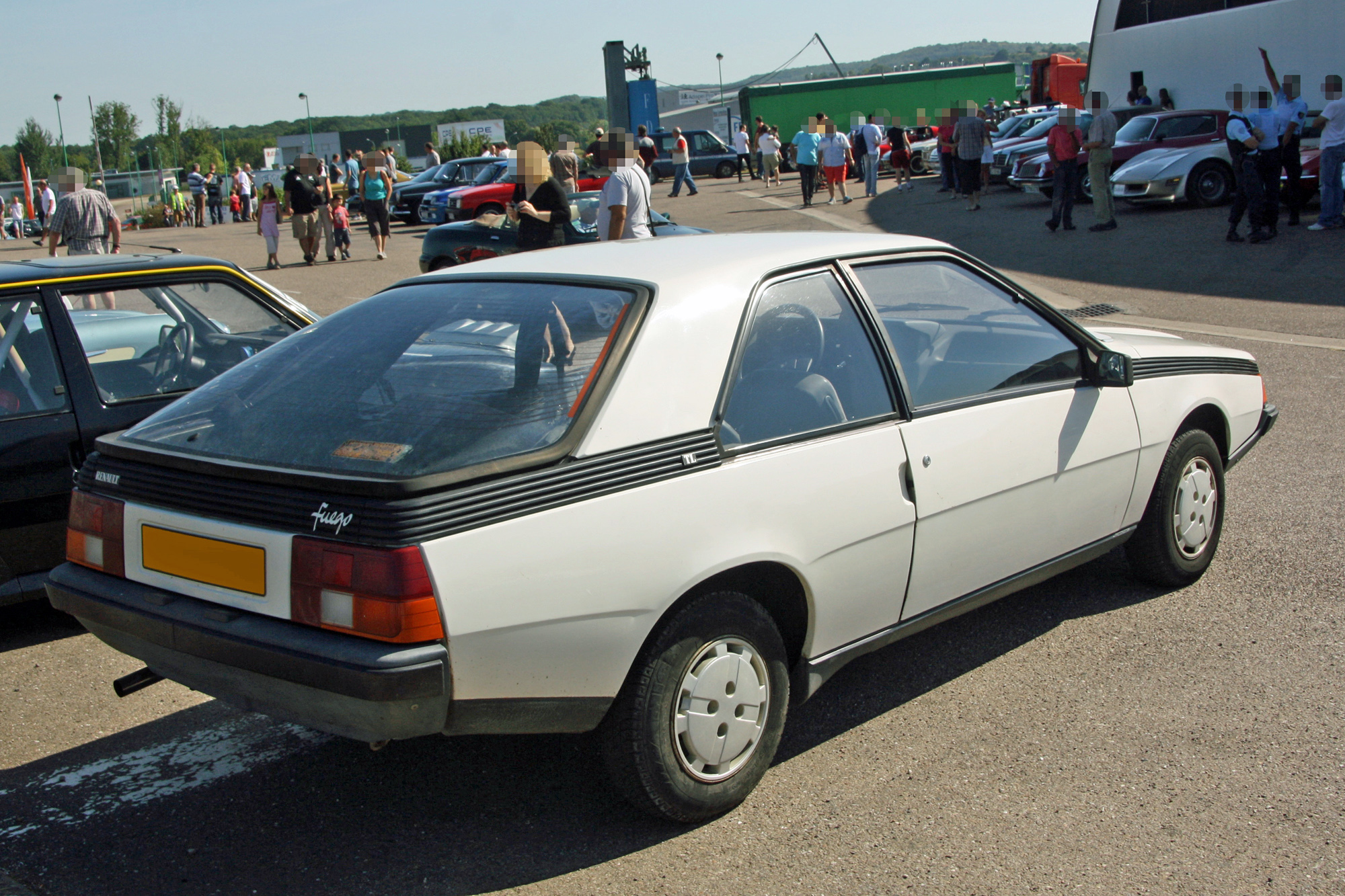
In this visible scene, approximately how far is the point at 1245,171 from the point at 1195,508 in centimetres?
1088

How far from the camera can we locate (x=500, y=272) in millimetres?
3373

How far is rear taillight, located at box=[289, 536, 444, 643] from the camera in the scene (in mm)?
2406

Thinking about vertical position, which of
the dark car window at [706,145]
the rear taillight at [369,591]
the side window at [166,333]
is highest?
the dark car window at [706,145]

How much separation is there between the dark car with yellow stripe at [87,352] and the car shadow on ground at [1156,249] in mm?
9835

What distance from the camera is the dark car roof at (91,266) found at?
14.8 ft

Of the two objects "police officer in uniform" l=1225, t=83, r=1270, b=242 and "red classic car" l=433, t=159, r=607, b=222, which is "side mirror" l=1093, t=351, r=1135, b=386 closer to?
"police officer in uniform" l=1225, t=83, r=1270, b=242

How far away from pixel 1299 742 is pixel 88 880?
3294 millimetres

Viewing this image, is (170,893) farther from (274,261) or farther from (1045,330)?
(274,261)

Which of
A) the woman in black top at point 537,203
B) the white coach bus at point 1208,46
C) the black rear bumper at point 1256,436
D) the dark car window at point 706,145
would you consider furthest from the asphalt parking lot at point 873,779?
the dark car window at point 706,145

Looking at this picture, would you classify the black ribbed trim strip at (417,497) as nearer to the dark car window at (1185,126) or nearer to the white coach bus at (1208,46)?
the dark car window at (1185,126)

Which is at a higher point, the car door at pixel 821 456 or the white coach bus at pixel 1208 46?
the white coach bus at pixel 1208 46

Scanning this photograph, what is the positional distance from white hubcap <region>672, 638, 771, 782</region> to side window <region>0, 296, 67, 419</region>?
290cm

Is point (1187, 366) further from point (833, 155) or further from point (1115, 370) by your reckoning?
point (833, 155)

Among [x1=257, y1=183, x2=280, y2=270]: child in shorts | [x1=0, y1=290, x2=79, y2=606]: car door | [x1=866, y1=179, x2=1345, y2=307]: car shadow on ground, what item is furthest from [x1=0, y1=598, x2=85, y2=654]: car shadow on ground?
[x1=257, y1=183, x2=280, y2=270]: child in shorts
